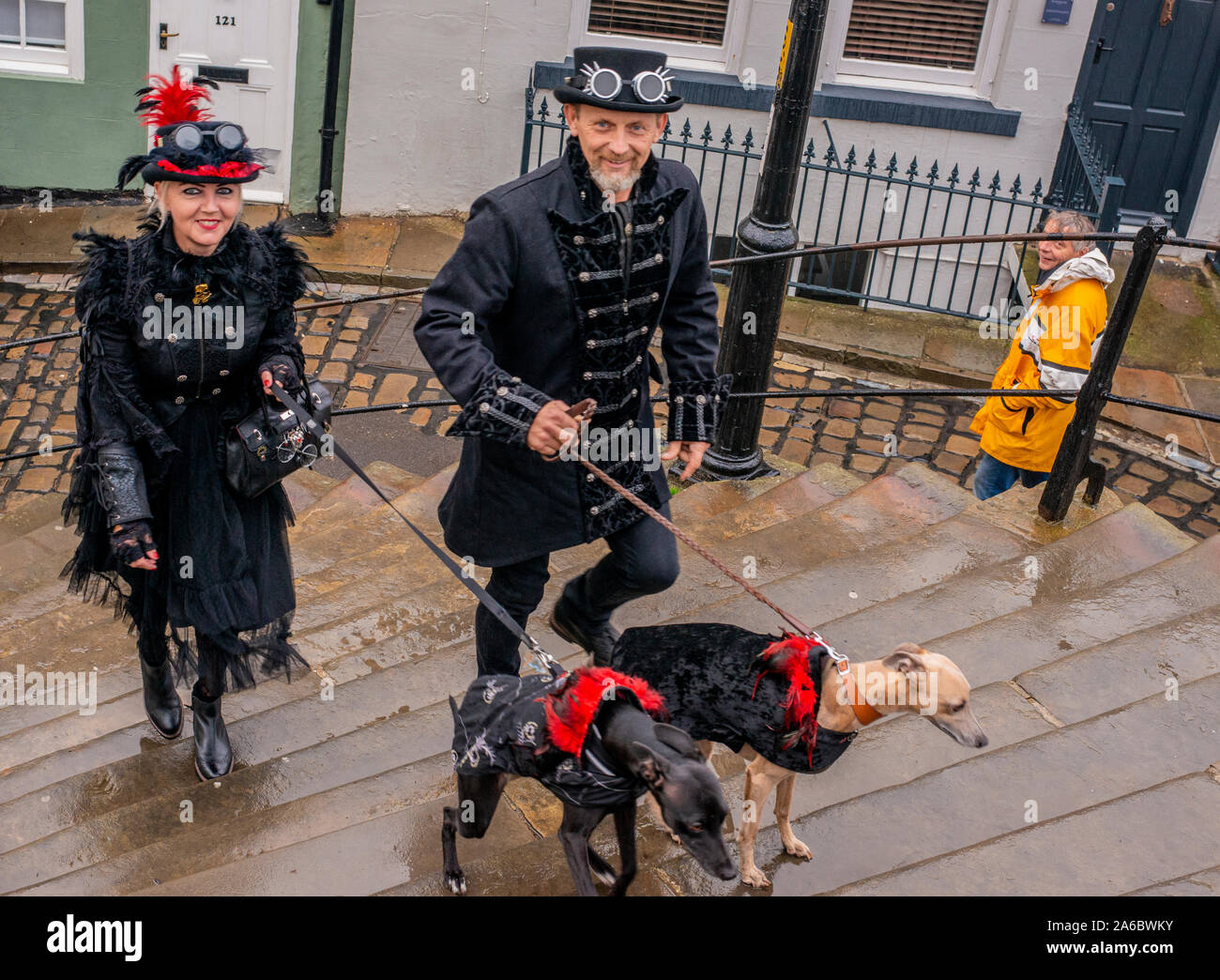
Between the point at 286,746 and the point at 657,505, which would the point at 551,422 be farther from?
the point at 286,746

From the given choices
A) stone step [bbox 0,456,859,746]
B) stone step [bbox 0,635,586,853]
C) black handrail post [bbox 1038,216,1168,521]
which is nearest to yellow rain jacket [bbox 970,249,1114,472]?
black handrail post [bbox 1038,216,1168,521]

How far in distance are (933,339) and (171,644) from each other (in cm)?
620

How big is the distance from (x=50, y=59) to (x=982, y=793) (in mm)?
8848

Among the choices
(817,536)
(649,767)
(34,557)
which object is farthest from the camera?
(34,557)

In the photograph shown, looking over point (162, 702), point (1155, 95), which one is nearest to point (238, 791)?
point (162, 702)

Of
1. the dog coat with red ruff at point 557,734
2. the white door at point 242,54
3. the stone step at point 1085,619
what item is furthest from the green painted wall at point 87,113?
the dog coat with red ruff at point 557,734

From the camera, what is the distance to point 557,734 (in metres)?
3.10

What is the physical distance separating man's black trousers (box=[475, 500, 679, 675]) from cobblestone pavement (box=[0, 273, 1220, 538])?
3621 millimetres

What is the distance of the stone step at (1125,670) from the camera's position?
169 inches

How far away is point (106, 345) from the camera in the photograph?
372cm

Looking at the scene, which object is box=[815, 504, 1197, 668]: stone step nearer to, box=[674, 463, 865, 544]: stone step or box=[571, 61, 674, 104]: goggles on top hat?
box=[674, 463, 865, 544]: stone step

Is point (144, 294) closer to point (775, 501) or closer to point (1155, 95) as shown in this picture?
point (775, 501)

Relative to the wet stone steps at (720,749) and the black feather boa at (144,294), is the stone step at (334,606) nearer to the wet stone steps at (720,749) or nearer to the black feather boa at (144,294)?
the wet stone steps at (720,749)

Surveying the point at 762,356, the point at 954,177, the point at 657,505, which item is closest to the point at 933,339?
the point at 954,177
